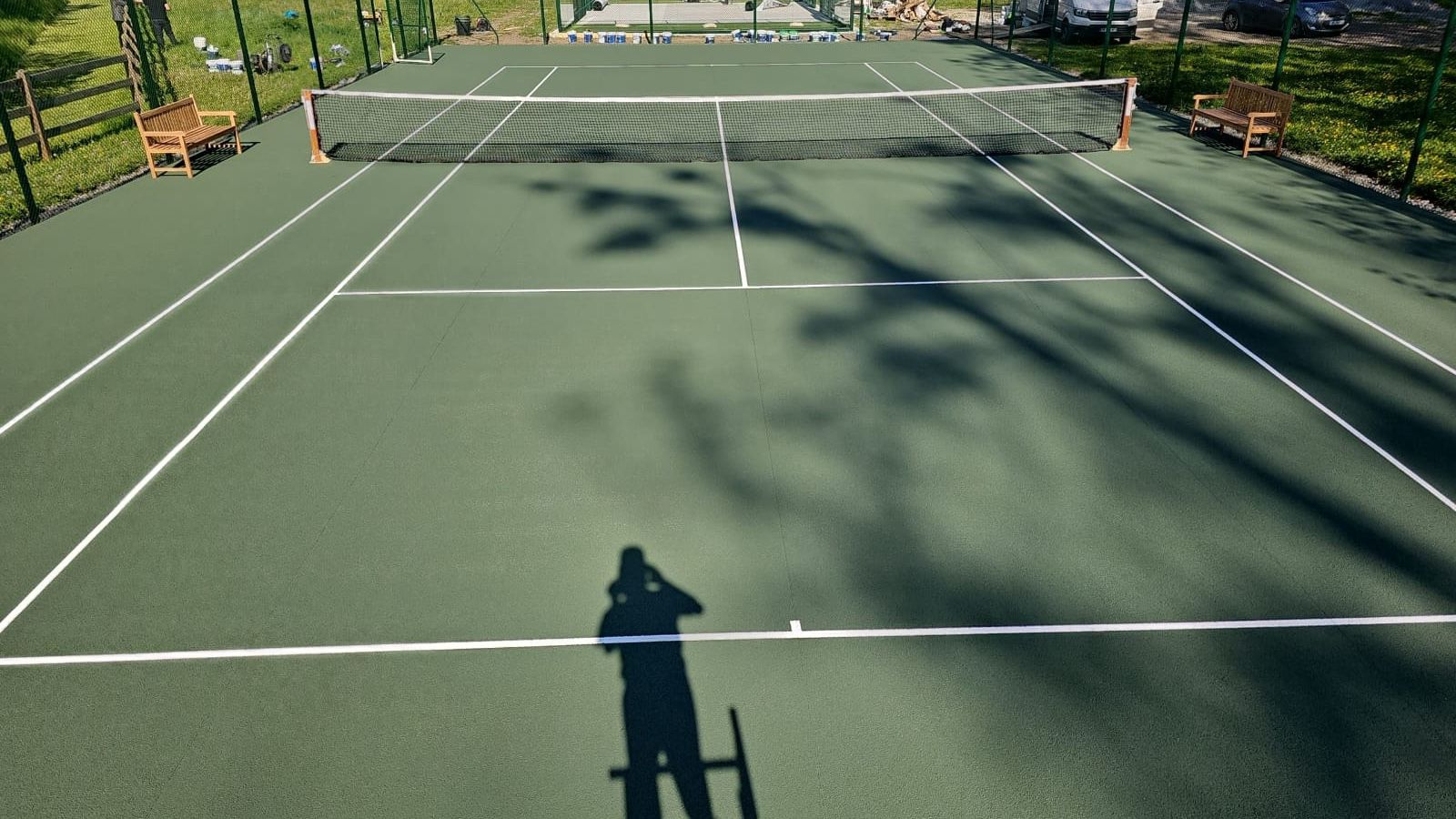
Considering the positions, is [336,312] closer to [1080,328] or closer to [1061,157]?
→ [1080,328]

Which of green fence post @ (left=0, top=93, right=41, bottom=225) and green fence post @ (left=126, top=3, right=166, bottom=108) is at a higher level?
green fence post @ (left=126, top=3, right=166, bottom=108)

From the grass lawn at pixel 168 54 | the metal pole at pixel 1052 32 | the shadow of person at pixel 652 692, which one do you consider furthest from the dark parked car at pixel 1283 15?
the shadow of person at pixel 652 692

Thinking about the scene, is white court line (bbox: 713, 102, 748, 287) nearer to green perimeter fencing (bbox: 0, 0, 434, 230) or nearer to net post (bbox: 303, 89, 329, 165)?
net post (bbox: 303, 89, 329, 165)

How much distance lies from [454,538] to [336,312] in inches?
187

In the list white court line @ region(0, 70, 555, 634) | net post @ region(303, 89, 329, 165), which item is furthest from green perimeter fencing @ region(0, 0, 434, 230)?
white court line @ region(0, 70, 555, 634)

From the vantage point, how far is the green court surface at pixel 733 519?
4.66 metres

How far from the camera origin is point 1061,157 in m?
16.0

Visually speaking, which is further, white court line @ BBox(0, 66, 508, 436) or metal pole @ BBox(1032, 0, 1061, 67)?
metal pole @ BBox(1032, 0, 1061, 67)

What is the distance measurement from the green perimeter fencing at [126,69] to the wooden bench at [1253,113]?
61.4 feet

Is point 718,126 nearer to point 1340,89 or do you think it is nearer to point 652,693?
point 1340,89

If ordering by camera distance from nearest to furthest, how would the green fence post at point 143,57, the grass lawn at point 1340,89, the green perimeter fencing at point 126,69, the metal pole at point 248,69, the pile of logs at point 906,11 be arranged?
the green perimeter fencing at point 126,69 < the grass lawn at point 1340,89 < the green fence post at point 143,57 < the metal pole at point 248,69 < the pile of logs at point 906,11

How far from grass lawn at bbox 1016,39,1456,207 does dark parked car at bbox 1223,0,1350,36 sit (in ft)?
7.27

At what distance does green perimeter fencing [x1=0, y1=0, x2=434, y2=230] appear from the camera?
15188 mm

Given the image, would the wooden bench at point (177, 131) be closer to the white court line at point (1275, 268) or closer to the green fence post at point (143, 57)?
the green fence post at point (143, 57)
